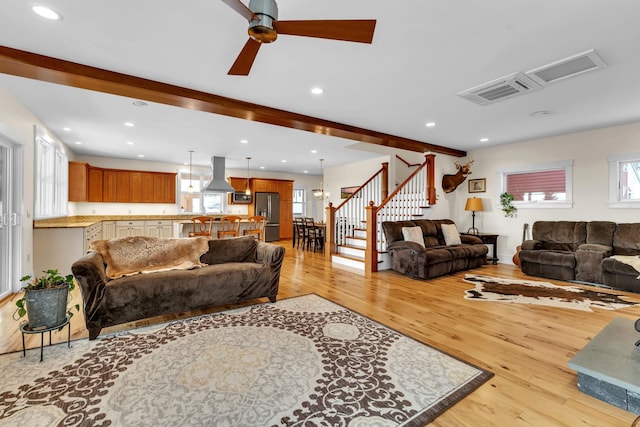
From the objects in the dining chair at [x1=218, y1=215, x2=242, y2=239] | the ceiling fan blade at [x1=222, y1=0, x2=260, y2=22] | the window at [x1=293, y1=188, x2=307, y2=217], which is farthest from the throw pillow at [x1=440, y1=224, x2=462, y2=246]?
the window at [x1=293, y1=188, x2=307, y2=217]

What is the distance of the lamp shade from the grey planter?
6815mm

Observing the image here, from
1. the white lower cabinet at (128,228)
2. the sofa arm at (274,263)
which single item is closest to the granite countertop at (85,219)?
the white lower cabinet at (128,228)

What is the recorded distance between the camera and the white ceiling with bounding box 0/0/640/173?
2102 millimetres

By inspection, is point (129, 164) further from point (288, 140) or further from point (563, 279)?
point (563, 279)

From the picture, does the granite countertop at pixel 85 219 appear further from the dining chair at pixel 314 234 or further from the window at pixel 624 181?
the window at pixel 624 181

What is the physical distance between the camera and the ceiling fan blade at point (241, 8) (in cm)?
149

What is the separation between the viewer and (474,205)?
6.48m

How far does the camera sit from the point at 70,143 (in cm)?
623

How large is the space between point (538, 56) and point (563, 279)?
12.3ft

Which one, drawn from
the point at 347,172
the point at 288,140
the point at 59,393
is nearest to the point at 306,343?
the point at 59,393

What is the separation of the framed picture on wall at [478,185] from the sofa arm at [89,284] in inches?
276

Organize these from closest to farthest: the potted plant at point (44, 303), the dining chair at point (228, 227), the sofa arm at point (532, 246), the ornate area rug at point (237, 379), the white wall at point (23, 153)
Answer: the ornate area rug at point (237, 379), the potted plant at point (44, 303), the white wall at point (23, 153), the sofa arm at point (532, 246), the dining chair at point (228, 227)

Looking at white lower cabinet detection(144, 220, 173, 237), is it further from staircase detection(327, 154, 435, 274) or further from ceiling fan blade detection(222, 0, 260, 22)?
ceiling fan blade detection(222, 0, 260, 22)

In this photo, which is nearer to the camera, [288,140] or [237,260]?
[237,260]
